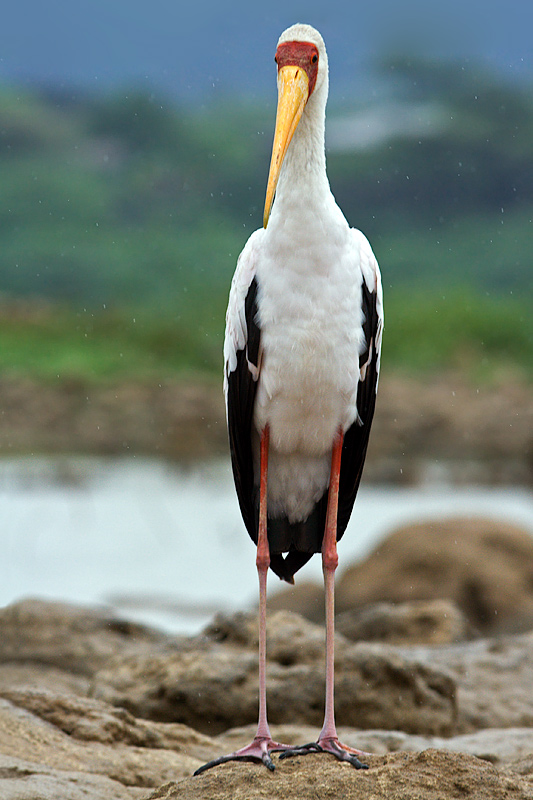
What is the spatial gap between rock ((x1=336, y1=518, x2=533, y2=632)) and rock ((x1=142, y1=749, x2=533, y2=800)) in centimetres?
629

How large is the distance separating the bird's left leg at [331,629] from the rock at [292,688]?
1.10 metres

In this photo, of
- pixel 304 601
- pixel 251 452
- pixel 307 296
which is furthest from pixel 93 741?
pixel 304 601

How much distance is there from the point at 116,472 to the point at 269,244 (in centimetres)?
1971

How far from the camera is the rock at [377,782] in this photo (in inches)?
151

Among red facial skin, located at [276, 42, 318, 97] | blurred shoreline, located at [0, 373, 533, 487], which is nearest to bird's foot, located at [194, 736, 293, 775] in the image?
red facial skin, located at [276, 42, 318, 97]

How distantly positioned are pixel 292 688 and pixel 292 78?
3301 millimetres

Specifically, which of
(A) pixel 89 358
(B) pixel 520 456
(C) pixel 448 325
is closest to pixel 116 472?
(A) pixel 89 358

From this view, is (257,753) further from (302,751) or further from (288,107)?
(288,107)

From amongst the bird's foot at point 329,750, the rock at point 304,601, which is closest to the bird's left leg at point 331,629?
the bird's foot at point 329,750

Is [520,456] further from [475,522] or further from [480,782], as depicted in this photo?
[480,782]

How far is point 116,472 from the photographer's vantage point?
23.8 metres

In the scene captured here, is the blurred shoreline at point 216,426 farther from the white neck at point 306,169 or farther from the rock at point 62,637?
the white neck at point 306,169

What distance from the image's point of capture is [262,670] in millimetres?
4793

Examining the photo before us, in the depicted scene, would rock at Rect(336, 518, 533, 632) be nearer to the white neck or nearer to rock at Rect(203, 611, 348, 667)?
rock at Rect(203, 611, 348, 667)
